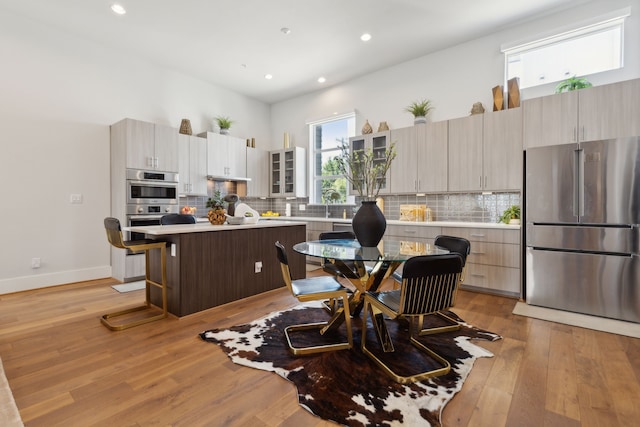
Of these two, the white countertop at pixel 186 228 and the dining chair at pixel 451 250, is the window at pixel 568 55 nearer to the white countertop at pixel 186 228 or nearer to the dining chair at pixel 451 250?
the dining chair at pixel 451 250

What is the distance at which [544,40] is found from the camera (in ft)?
12.8

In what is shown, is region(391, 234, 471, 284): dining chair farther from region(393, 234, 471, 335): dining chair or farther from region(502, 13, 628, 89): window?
region(502, 13, 628, 89): window

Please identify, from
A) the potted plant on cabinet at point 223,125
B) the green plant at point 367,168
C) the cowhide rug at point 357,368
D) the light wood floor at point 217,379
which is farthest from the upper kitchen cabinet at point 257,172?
the cowhide rug at point 357,368

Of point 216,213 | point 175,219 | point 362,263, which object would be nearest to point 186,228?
point 216,213

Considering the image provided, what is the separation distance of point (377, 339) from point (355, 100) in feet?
15.0

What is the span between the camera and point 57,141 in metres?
4.19

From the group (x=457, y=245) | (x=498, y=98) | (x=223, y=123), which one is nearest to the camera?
(x=457, y=245)

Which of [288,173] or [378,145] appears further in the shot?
[288,173]

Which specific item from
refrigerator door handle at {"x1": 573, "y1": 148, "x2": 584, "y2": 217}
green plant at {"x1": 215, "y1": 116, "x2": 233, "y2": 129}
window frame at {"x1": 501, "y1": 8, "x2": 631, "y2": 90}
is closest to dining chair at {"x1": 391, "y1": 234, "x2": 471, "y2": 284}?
refrigerator door handle at {"x1": 573, "y1": 148, "x2": 584, "y2": 217}

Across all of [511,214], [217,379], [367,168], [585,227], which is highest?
[367,168]

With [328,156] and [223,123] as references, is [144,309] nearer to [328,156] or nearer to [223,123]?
[223,123]

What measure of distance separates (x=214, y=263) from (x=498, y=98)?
164 inches

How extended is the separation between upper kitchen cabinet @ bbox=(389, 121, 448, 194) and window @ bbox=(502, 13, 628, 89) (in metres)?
1.21

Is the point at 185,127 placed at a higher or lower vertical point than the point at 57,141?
higher
